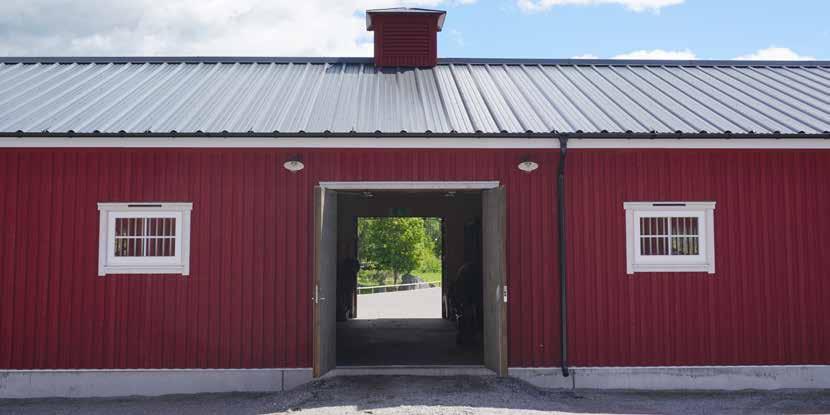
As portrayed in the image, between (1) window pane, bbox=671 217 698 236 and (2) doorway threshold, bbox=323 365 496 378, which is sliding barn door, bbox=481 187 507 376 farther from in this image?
(1) window pane, bbox=671 217 698 236

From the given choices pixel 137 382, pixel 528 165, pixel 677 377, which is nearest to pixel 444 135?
pixel 528 165

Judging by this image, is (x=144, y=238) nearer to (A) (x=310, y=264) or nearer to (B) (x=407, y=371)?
(A) (x=310, y=264)

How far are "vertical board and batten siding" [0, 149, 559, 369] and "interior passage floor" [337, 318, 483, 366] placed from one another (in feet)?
5.10

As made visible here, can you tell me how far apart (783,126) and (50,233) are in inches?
357

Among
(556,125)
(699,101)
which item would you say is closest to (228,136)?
(556,125)

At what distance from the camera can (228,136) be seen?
25.9 ft

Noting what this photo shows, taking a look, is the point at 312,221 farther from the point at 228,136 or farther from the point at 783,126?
the point at 783,126

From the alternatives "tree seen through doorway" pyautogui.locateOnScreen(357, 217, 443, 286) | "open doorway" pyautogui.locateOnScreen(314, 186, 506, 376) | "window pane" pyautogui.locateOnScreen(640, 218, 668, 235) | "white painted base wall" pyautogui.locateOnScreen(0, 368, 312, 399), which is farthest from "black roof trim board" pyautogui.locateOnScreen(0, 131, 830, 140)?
"tree seen through doorway" pyautogui.locateOnScreen(357, 217, 443, 286)

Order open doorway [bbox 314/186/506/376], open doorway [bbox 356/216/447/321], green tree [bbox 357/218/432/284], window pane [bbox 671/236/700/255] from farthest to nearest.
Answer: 1. green tree [bbox 357/218/432/284]
2. open doorway [bbox 356/216/447/321]
3. window pane [bbox 671/236/700/255]
4. open doorway [bbox 314/186/506/376]

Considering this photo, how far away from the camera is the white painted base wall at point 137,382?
8.00 metres

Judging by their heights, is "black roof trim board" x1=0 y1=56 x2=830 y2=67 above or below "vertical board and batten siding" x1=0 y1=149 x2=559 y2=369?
above

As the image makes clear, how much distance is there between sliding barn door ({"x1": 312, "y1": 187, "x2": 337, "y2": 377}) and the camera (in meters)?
7.71

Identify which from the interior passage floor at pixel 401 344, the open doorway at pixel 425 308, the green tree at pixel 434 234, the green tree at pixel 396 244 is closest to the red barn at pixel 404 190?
the interior passage floor at pixel 401 344

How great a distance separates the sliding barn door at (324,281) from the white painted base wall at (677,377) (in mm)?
2230
